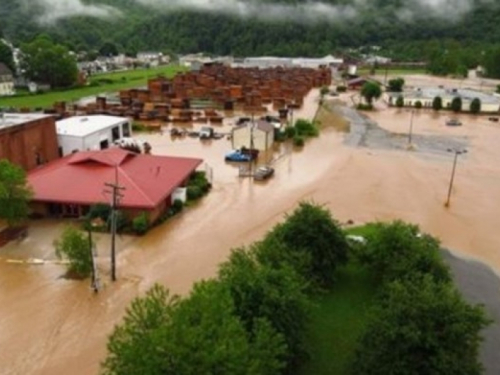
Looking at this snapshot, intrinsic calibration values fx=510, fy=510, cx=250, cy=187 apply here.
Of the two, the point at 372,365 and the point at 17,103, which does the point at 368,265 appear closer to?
the point at 372,365

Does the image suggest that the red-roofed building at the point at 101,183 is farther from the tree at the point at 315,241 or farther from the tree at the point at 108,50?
the tree at the point at 108,50

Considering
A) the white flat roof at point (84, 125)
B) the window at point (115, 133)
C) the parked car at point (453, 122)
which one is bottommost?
the parked car at point (453, 122)

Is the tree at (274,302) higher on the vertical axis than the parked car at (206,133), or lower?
higher

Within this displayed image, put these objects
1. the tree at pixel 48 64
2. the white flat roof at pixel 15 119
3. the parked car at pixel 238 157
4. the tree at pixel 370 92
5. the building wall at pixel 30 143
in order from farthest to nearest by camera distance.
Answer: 1. the tree at pixel 48 64
2. the tree at pixel 370 92
3. the parked car at pixel 238 157
4. the white flat roof at pixel 15 119
5. the building wall at pixel 30 143

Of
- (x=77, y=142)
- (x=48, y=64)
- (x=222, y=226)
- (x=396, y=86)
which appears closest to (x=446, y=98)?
(x=396, y=86)

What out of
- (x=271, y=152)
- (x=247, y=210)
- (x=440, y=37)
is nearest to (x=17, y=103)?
(x=271, y=152)

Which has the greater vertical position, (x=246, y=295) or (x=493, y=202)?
(x=246, y=295)

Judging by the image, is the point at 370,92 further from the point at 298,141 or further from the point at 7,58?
the point at 7,58

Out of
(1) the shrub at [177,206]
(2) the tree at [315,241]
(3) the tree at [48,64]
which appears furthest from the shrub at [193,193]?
(3) the tree at [48,64]
